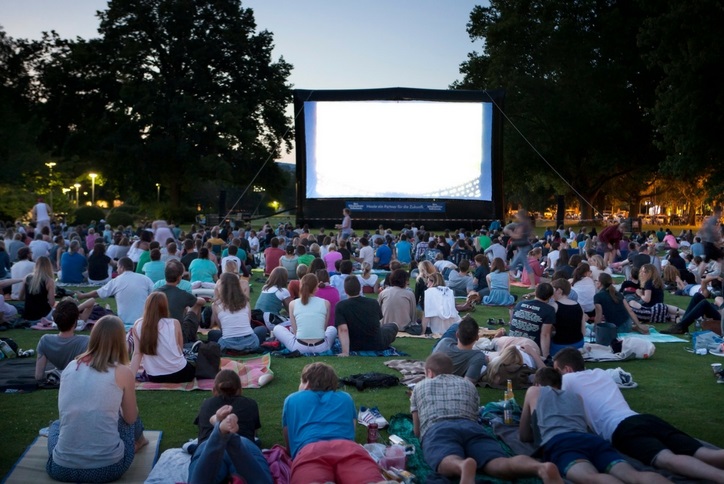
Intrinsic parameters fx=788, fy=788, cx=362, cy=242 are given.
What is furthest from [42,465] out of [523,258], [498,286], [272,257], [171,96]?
[171,96]

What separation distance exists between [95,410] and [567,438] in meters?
2.77

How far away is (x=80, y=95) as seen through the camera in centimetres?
3931

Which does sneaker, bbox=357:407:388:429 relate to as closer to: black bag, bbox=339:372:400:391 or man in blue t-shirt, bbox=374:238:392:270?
black bag, bbox=339:372:400:391

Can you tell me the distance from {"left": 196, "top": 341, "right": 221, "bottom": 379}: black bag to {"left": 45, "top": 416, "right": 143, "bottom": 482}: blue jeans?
206cm

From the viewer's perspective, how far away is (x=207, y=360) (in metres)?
6.97

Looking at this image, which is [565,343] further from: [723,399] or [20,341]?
[20,341]

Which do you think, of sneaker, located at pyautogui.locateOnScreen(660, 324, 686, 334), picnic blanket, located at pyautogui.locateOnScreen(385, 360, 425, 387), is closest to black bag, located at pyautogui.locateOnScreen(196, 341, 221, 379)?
picnic blanket, located at pyautogui.locateOnScreen(385, 360, 425, 387)

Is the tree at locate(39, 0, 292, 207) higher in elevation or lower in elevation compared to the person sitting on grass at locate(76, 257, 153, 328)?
higher

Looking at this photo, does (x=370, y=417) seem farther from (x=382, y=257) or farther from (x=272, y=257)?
(x=382, y=257)

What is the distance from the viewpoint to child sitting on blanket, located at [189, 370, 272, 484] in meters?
4.03

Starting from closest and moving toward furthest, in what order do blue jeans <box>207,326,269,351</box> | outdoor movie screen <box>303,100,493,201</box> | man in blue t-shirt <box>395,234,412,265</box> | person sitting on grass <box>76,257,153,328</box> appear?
blue jeans <box>207,326,269,351</box> → person sitting on grass <box>76,257,153,328</box> → man in blue t-shirt <box>395,234,412,265</box> → outdoor movie screen <box>303,100,493,201</box>

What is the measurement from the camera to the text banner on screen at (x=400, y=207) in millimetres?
27562

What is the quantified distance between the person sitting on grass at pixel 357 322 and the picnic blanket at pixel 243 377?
34.9 inches

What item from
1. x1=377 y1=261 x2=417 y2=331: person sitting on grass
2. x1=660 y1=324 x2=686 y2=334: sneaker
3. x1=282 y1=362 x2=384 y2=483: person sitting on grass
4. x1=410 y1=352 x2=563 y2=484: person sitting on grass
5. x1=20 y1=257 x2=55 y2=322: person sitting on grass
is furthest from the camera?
x1=660 y1=324 x2=686 y2=334: sneaker
